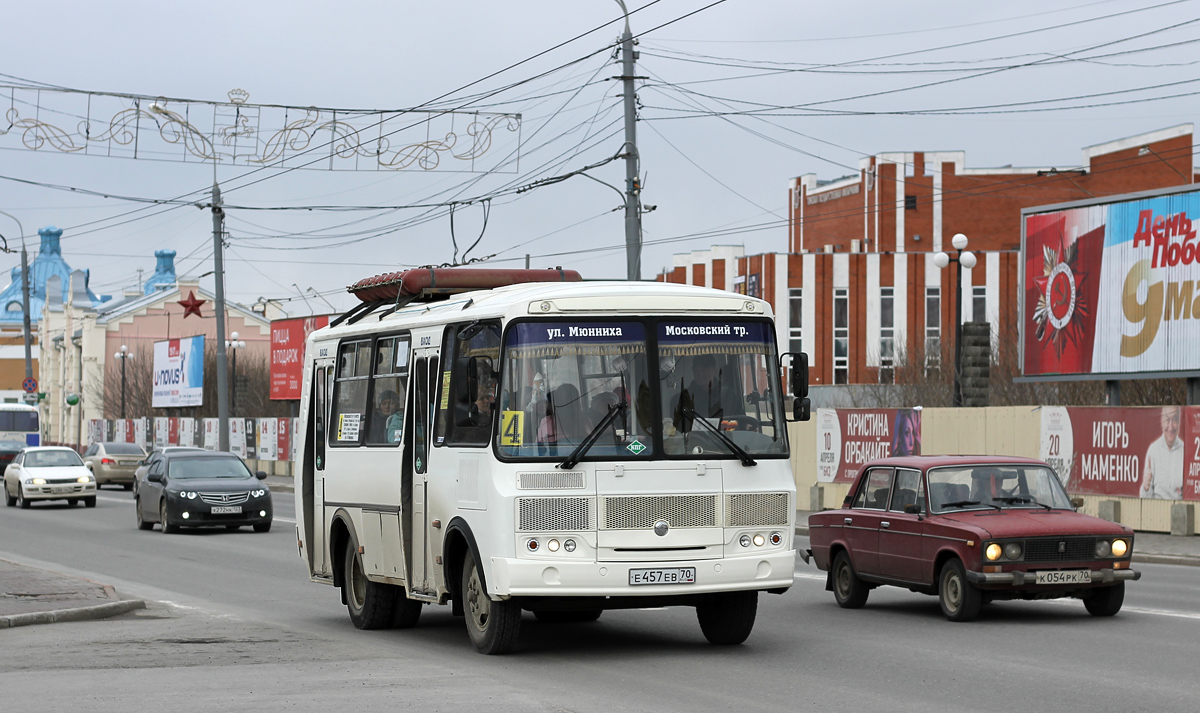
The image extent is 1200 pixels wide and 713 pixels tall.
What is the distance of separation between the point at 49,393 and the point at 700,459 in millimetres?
121946

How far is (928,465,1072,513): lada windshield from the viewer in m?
14.5

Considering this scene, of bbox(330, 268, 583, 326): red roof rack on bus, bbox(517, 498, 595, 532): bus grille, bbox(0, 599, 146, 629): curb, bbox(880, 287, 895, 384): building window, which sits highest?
bbox(880, 287, 895, 384): building window

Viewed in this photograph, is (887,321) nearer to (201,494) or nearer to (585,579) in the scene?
(201,494)

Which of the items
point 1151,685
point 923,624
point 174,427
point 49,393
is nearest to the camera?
point 1151,685

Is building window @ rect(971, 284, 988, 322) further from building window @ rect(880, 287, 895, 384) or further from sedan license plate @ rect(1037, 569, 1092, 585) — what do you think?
sedan license plate @ rect(1037, 569, 1092, 585)

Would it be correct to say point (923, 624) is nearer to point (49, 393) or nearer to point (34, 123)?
point (34, 123)

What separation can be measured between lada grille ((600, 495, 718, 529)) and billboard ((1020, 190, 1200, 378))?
22.4 metres

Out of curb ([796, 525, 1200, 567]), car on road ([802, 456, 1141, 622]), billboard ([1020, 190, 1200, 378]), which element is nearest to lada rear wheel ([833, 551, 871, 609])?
car on road ([802, 456, 1141, 622])

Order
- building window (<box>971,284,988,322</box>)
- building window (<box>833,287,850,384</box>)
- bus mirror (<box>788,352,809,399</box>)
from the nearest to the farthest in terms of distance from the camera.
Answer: bus mirror (<box>788,352,809,399</box>) < building window (<box>971,284,988,322</box>) < building window (<box>833,287,850,384</box>)

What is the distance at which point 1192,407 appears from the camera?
83.7 feet

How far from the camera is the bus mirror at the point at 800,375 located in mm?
12172

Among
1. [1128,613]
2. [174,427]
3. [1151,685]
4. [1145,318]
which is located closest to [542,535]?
[1151,685]

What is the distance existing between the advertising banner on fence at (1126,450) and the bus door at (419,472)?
601 inches

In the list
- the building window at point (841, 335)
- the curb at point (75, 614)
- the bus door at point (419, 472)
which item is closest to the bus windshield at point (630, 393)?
the bus door at point (419, 472)
